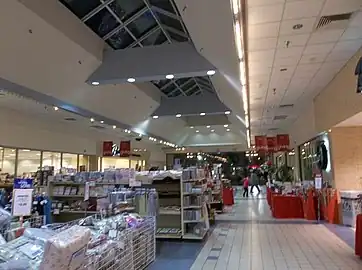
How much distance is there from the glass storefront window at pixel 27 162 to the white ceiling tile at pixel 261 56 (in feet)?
30.2

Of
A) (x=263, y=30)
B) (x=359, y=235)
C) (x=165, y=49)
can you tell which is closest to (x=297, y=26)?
(x=263, y=30)

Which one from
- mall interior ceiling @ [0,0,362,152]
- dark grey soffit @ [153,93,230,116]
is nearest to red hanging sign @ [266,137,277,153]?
mall interior ceiling @ [0,0,362,152]

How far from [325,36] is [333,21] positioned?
582 mm

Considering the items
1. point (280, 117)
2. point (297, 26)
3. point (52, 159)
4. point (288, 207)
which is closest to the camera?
point (297, 26)

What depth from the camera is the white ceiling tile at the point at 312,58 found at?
7.32 meters

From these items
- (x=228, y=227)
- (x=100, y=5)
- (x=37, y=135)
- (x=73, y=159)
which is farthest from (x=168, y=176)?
(x=73, y=159)

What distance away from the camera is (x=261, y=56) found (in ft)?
24.0

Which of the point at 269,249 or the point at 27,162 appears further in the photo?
the point at 27,162

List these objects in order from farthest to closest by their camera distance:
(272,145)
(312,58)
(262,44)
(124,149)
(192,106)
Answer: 1. (124,149)
2. (272,145)
3. (192,106)
4. (312,58)
5. (262,44)

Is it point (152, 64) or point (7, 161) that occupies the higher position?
point (152, 64)

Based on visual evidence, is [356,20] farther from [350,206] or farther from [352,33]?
[350,206]

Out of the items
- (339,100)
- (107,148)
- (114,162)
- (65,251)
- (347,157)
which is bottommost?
(65,251)

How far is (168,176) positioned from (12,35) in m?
4.25

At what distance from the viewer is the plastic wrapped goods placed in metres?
2.28
